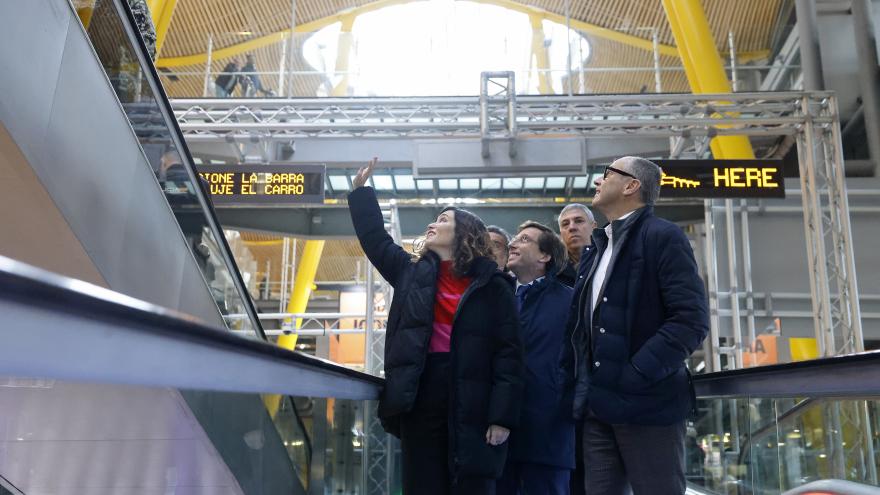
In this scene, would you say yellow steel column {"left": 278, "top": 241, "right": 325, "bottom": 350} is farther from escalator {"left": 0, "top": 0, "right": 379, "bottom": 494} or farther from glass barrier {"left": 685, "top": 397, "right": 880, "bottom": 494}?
glass barrier {"left": 685, "top": 397, "right": 880, "bottom": 494}

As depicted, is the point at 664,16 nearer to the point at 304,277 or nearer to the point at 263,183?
the point at 304,277

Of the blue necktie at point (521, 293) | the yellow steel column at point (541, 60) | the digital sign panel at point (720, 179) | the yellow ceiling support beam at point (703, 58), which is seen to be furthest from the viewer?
the yellow steel column at point (541, 60)

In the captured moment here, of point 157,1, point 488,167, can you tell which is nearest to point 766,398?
point 488,167

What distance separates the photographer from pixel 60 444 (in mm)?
2574

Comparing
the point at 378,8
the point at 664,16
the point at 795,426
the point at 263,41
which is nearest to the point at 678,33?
the point at 664,16

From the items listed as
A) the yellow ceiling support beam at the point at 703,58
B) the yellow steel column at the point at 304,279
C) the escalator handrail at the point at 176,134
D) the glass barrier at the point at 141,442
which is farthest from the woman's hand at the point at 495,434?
the yellow steel column at the point at 304,279

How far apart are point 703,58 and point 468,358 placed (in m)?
12.7

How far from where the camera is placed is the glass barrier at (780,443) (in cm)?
271

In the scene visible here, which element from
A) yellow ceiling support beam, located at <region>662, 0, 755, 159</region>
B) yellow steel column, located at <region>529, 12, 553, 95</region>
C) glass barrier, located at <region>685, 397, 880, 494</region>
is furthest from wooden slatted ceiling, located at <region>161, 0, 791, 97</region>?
glass barrier, located at <region>685, 397, 880, 494</region>

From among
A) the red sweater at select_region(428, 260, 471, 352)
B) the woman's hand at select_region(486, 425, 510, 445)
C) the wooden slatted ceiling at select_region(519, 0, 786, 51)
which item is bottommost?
the woman's hand at select_region(486, 425, 510, 445)

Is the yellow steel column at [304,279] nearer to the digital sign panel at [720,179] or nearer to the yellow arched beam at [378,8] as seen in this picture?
the yellow arched beam at [378,8]

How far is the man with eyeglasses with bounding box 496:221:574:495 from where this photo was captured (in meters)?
3.68

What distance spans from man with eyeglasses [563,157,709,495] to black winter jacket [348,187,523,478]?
1.24 feet

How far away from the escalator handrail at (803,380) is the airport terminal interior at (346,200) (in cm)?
Result: 2
